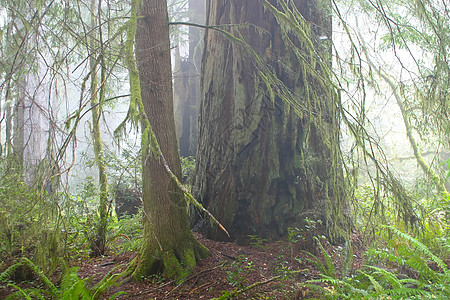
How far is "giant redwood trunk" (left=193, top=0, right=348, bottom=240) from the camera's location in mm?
4578

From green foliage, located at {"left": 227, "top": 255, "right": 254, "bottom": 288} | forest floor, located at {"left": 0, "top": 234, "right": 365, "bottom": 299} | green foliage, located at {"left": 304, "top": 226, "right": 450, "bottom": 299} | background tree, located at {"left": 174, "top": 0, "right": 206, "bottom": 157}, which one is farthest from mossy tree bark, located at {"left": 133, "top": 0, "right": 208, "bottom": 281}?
background tree, located at {"left": 174, "top": 0, "right": 206, "bottom": 157}

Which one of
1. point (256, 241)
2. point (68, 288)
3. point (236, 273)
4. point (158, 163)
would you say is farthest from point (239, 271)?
point (68, 288)

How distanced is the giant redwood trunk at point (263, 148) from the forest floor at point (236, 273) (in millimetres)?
386

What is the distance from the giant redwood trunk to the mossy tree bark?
1061mm

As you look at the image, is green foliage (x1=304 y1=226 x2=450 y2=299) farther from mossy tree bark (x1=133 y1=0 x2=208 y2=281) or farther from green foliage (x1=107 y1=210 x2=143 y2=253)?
green foliage (x1=107 y1=210 x2=143 y2=253)

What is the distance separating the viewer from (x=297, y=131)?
185 inches

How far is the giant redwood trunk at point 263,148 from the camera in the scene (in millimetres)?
4578

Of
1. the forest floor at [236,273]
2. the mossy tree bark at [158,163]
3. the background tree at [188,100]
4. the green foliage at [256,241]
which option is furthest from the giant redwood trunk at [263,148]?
the background tree at [188,100]

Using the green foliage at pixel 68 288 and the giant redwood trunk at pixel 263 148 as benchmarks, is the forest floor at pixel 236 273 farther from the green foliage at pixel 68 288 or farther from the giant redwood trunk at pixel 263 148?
the giant redwood trunk at pixel 263 148

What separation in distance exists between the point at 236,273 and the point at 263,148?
187 centimetres

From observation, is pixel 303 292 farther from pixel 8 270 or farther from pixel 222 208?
pixel 8 270

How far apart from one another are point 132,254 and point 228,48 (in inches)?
135

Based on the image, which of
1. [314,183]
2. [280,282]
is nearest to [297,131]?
[314,183]

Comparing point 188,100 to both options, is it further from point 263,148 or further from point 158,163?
point 158,163
